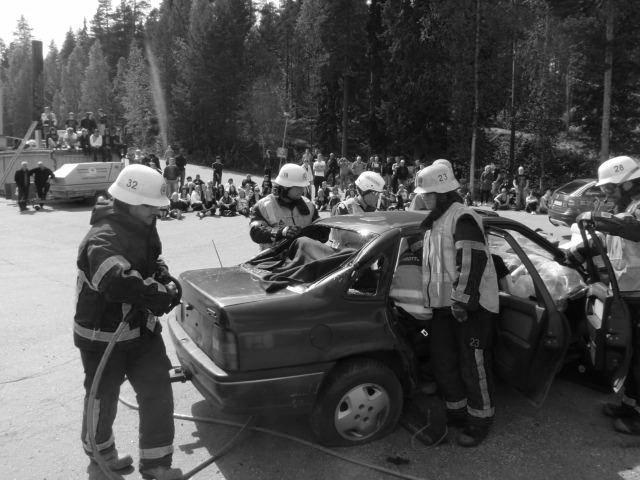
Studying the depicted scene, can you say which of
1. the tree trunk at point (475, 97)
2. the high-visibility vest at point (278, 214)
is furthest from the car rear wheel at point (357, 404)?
the tree trunk at point (475, 97)

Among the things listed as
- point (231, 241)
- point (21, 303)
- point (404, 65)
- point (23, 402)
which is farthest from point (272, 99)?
point (23, 402)

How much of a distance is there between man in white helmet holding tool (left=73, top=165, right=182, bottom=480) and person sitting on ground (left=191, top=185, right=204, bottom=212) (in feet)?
50.1

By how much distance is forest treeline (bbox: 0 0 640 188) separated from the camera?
2680 cm

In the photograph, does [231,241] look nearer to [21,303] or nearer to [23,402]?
[21,303]

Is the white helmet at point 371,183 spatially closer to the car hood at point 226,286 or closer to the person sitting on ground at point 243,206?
the car hood at point 226,286

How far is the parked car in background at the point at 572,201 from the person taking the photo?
14.9 m

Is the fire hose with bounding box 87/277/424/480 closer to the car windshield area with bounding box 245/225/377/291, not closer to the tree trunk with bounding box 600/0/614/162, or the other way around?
the car windshield area with bounding box 245/225/377/291

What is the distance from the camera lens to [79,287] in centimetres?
328

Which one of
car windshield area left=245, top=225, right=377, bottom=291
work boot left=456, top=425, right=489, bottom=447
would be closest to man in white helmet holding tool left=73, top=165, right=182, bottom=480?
car windshield area left=245, top=225, right=377, bottom=291

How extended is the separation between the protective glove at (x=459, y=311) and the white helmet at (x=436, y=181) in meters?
0.74

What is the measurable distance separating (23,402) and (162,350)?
69.4 inches

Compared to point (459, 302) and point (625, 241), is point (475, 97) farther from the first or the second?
point (459, 302)

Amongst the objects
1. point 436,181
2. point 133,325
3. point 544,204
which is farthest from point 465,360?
point 544,204

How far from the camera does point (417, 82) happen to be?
31.3 meters
